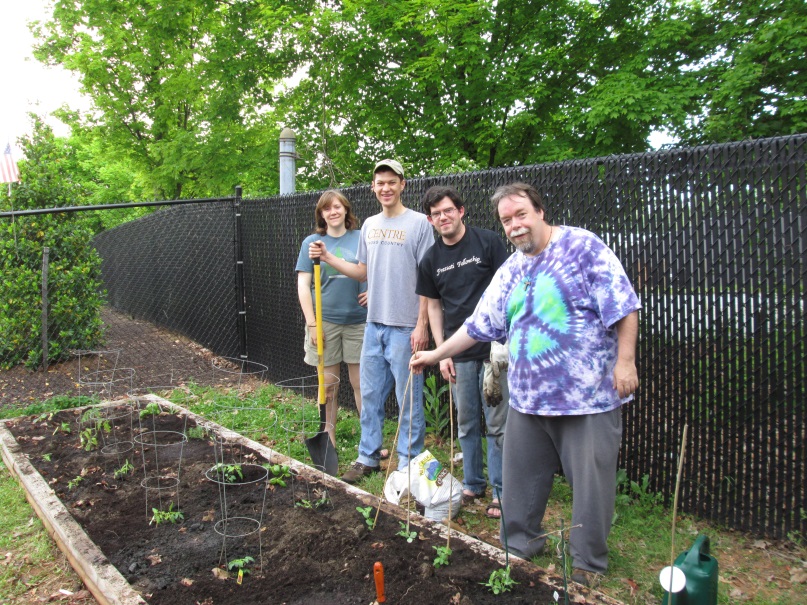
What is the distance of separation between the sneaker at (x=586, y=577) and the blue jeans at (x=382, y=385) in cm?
150

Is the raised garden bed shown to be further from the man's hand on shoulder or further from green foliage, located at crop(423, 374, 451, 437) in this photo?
green foliage, located at crop(423, 374, 451, 437)

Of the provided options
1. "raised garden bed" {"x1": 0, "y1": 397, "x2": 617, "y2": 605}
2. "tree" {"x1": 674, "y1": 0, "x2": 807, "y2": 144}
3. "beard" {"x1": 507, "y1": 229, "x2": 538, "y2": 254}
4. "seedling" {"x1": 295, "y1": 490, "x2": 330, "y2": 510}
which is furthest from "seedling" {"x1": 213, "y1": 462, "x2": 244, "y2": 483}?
"tree" {"x1": 674, "y1": 0, "x2": 807, "y2": 144}

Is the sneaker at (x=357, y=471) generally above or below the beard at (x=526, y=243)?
below

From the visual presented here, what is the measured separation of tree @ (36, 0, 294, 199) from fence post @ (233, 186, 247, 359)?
4.74 m

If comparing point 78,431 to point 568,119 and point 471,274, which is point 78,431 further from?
point 568,119

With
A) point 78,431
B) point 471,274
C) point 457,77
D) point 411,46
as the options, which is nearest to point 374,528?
point 471,274

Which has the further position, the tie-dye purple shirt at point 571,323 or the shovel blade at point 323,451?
the shovel blade at point 323,451

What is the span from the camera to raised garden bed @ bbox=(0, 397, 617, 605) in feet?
8.23

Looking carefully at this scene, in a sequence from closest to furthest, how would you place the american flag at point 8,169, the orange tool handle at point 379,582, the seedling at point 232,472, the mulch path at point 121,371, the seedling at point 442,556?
the orange tool handle at point 379,582 → the seedling at point 442,556 → the seedling at point 232,472 → the mulch path at point 121,371 → the american flag at point 8,169

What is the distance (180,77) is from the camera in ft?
45.2

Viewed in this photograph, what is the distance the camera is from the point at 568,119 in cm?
941

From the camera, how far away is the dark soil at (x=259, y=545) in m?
2.50

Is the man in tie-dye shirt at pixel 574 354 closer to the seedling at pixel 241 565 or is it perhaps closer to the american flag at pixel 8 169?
the seedling at pixel 241 565

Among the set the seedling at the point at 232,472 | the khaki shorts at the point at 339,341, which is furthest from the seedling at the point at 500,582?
the khaki shorts at the point at 339,341
